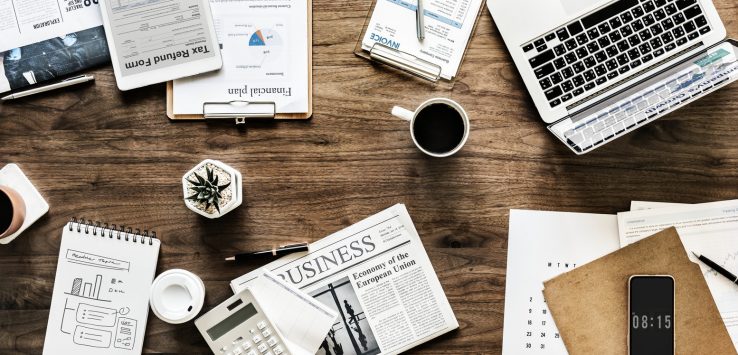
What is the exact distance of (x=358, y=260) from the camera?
3.64 feet

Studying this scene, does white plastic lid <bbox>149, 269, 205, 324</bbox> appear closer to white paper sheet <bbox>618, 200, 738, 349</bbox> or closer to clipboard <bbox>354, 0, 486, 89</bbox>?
clipboard <bbox>354, 0, 486, 89</bbox>

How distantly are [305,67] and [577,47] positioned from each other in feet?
1.36

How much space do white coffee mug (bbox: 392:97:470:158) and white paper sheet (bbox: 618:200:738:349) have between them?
0.28 meters

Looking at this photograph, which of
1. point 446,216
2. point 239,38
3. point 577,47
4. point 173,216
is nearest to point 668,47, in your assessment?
point 577,47

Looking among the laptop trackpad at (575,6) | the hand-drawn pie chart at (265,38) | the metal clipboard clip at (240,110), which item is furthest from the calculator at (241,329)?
the laptop trackpad at (575,6)

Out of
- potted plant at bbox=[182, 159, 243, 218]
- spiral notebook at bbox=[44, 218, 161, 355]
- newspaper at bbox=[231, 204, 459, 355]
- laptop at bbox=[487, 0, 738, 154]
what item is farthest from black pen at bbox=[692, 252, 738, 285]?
spiral notebook at bbox=[44, 218, 161, 355]

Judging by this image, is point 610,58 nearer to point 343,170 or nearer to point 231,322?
point 343,170

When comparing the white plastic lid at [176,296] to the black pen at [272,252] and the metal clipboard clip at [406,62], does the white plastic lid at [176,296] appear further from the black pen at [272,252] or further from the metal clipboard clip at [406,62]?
the metal clipboard clip at [406,62]

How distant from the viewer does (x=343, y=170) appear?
3.62 feet

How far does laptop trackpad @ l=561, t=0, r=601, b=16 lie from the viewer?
103cm

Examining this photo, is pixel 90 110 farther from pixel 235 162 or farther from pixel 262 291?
pixel 262 291

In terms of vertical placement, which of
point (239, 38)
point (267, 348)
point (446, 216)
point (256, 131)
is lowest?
point (267, 348)

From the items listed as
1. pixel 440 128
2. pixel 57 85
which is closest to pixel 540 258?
pixel 440 128

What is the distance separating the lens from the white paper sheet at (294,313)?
108 centimetres
